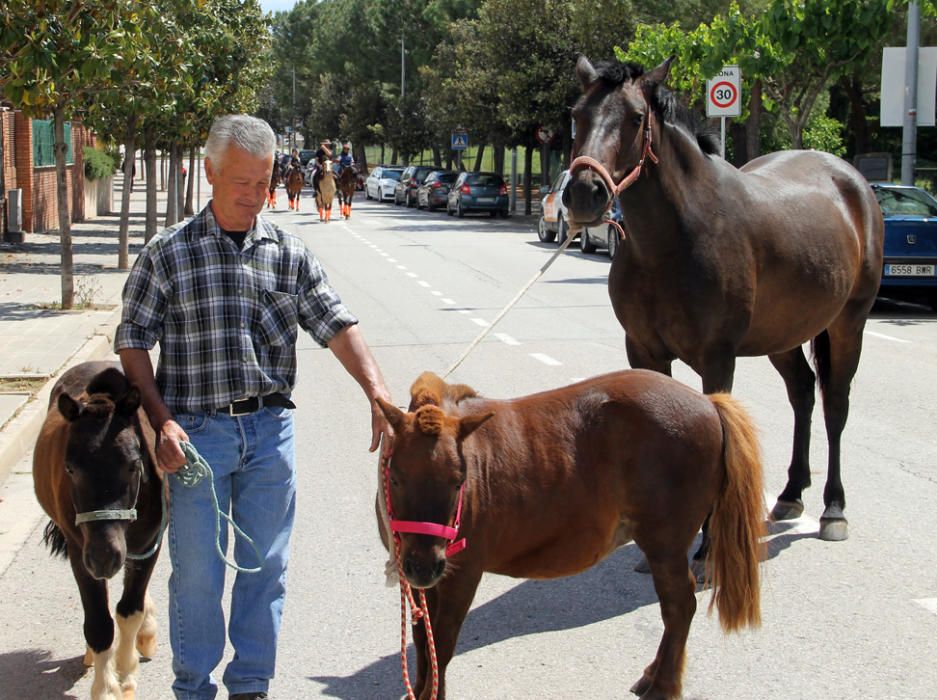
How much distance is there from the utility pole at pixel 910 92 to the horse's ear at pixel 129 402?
1839 cm

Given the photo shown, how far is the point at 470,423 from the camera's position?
3.59 m

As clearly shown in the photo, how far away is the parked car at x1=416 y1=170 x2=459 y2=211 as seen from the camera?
1897 inches

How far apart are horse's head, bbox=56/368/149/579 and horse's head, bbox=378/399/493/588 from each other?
0.89 m

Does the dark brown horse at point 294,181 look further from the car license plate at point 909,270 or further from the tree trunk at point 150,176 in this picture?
the car license plate at point 909,270

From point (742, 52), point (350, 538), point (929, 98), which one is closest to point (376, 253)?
point (742, 52)

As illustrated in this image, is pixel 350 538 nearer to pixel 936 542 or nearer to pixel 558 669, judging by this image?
pixel 558 669

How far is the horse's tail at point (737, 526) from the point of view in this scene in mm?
4207

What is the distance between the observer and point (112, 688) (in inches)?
169

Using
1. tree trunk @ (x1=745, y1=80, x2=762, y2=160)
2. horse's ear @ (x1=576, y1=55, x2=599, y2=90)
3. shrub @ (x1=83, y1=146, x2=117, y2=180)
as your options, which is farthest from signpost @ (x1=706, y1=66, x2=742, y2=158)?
shrub @ (x1=83, y1=146, x2=117, y2=180)

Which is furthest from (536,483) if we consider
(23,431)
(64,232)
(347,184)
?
(347,184)

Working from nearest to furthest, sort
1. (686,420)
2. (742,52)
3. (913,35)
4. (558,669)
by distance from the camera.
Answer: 1. (686,420)
2. (558,669)
3. (913,35)
4. (742,52)

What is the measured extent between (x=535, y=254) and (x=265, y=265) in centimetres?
2271

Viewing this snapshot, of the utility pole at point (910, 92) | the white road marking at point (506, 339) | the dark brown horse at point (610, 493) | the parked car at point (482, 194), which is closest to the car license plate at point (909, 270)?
the utility pole at point (910, 92)

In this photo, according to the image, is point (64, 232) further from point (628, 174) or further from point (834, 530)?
point (834, 530)
